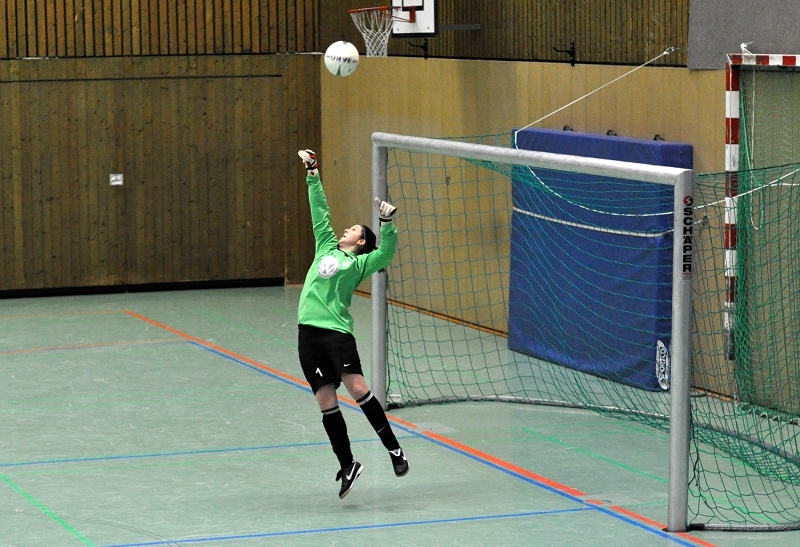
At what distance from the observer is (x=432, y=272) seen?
55.9ft

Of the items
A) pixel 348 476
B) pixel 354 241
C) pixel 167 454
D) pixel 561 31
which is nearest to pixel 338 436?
pixel 348 476

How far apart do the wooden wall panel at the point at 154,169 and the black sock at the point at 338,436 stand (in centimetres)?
1071

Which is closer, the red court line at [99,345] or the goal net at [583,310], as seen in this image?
the goal net at [583,310]

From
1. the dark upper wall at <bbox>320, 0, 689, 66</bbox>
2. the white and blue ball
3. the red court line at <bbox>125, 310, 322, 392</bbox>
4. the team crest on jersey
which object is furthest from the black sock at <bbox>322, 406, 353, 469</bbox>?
the dark upper wall at <bbox>320, 0, 689, 66</bbox>

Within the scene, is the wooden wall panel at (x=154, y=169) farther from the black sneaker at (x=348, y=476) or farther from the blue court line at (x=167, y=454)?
the black sneaker at (x=348, y=476)

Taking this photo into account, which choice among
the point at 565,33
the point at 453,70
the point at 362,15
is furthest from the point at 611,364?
the point at 362,15

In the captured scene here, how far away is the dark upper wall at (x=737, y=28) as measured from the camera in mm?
11500

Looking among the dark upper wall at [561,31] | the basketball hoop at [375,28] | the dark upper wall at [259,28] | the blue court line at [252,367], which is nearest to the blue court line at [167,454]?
the blue court line at [252,367]

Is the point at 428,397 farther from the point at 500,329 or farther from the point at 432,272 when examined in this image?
the point at 432,272

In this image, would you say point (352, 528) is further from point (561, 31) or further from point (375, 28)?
point (375, 28)

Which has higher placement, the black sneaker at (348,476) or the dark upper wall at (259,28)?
the dark upper wall at (259,28)

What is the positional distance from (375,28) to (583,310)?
5990 mm

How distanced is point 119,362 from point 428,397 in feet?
11.8

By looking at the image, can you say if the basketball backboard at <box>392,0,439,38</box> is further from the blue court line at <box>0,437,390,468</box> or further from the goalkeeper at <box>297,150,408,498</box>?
Result: the goalkeeper at <box>297,150,408,498</box>
